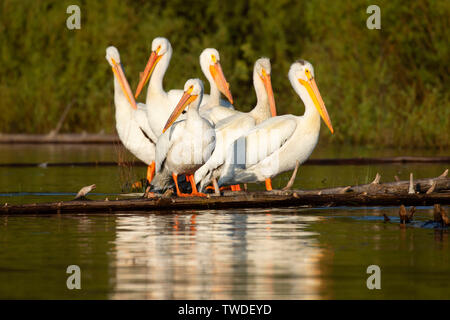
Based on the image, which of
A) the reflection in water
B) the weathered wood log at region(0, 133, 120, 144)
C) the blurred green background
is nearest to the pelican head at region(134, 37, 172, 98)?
the reflection in water

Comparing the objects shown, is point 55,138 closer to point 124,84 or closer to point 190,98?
point 124,84

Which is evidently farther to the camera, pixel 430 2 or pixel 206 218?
pixel 430 2

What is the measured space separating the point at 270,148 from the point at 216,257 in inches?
211

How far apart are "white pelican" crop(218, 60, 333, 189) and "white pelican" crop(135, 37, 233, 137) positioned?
1712 mm

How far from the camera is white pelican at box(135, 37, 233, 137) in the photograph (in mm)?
18141

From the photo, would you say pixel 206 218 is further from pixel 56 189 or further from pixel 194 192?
pixel 56 189

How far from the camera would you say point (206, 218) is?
14531mm

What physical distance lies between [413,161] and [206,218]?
402 inches

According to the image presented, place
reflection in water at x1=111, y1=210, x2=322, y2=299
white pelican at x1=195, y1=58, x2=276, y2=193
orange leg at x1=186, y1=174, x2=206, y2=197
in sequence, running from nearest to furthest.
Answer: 1. reflection in water at x1=111, y1=210, x2=322, y2=299
2. orange leg at x1=186, y1=174, x2=206, y2=197
3. white pelican at x1=195, y1=58, x2=276, y2=193

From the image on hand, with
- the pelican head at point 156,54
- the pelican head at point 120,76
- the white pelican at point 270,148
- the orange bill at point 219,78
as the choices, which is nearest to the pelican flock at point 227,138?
the white pelican at point 270,148

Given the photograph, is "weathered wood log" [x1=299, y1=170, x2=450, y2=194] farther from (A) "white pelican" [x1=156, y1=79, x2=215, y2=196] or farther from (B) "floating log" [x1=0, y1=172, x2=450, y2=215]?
(A) "white pelican" [x1=156, y1=79, x2=215, y2=196]

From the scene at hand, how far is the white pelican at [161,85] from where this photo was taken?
18141 millimetres

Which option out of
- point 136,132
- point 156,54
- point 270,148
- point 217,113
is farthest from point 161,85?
point 270,148
